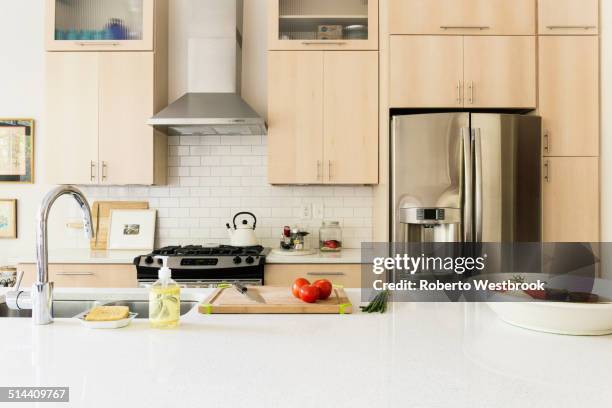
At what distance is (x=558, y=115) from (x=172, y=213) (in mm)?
2891

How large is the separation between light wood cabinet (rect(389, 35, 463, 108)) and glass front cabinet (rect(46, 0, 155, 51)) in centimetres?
174

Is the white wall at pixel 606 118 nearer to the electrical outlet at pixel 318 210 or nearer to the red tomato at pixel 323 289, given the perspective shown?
the electrical outlet at pixel 318 210

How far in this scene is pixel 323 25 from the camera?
3500mm

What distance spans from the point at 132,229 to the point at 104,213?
10.2 inches

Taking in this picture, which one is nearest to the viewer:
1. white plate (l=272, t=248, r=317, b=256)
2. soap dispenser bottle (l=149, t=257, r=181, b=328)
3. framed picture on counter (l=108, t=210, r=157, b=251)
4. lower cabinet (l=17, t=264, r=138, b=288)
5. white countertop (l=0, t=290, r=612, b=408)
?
white countertop (l=0, t=290, r=612, b=408)

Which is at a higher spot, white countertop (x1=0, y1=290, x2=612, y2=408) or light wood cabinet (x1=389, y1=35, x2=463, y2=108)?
light wood cabinet (x1=389, y1=35, x2=463, y2=108)

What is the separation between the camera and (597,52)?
3213 millimetres

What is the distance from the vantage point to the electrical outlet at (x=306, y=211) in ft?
12.5

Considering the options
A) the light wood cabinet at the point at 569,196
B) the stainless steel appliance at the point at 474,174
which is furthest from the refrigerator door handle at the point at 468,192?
the light wood cabinet at the point at 569,196

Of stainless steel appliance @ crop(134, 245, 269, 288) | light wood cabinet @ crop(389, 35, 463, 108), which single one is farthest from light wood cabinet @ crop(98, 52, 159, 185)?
light wood cabinet @ crop(389, 35, 463, 108)

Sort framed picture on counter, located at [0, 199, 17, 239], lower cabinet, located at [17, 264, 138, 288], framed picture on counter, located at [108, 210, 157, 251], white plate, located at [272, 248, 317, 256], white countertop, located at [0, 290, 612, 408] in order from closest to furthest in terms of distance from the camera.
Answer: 1. white countertop, located at [0, 290, 612, 408]
2. lower cabinet, located at [17, 264, 138, 288]
3. white plate, located at [272, 248, 317, 256]
4. framed picture on counter, located at [108, 210, 157, 251]
5. framed picture on counter, located at [0, 199, 17, 239]

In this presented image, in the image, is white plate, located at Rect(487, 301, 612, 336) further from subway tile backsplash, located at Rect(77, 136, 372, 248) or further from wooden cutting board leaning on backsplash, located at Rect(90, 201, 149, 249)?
wooden cutting board leaning on backsplash, located at Rect(90, 201, 149, 249)

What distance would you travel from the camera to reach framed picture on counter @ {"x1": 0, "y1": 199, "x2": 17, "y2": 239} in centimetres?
380

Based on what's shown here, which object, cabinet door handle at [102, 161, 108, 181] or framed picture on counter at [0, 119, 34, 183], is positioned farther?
framed picture on counter at [0, 119, 34, 183]
